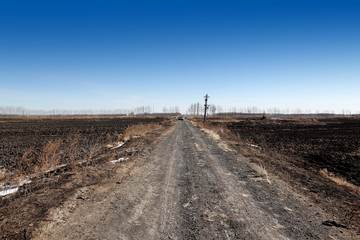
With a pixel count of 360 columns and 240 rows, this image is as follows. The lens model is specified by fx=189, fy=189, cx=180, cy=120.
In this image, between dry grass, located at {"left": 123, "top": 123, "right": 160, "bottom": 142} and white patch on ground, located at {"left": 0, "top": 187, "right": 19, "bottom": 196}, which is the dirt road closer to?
white patch on ground, located at {"left": 0, "top": 187, "right": 19, "bottom": 196}

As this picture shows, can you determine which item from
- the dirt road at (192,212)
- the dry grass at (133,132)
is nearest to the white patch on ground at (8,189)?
the dirt road at (192,212)

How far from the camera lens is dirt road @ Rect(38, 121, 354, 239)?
139 inches

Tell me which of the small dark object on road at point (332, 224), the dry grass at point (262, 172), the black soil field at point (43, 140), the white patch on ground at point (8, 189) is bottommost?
the black soil field at point (43, 140)

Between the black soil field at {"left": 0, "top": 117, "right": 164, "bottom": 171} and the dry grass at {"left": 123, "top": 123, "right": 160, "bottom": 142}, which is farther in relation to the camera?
the dry grass at {"left": 123, "top": 123, "right": 160, "bottom": 142}

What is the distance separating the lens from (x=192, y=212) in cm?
436

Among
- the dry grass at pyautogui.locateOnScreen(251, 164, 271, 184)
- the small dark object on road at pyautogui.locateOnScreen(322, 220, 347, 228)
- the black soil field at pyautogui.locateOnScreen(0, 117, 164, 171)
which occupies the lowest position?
the black soil field at pyautogui.locateOnScreen(0, 117, 164, 171)

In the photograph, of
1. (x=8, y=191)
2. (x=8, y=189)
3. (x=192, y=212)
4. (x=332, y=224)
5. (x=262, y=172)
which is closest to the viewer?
(x=332, y=224)

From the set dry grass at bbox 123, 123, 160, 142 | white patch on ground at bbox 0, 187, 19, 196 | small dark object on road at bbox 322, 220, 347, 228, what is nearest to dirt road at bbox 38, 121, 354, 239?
small dark object on road at bbox 322, 220, 347, 228

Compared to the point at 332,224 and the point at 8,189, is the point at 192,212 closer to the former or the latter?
the point at 332,224

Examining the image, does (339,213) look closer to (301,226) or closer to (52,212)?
(301,226)

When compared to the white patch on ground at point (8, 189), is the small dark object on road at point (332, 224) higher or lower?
lower

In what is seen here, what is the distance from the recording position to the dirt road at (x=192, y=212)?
3525 millimetres

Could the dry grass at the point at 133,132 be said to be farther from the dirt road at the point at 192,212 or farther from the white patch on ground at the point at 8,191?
the dirt road at the point at 192,212

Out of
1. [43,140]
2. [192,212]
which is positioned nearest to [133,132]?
[43,140]
